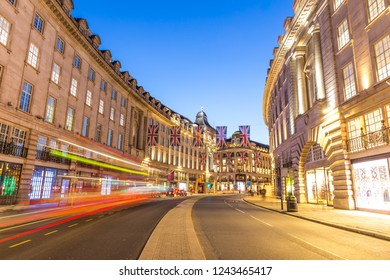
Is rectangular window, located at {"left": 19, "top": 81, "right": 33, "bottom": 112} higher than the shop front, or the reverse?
rectangular window, located at {"left": 19, "top": 81, "right": 33, "bottom": 112}

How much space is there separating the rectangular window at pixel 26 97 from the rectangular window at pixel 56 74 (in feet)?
11.5

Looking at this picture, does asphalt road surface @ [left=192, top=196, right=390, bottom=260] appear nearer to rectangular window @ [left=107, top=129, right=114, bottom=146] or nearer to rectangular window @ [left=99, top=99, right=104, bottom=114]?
rectangular window @ [left=99, top=99, right=104, bottom=114]

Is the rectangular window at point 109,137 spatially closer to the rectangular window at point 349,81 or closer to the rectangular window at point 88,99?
the rectangular window at point 88,99

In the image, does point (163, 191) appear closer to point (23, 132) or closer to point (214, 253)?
point (23, 132)

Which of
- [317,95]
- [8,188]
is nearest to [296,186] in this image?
[317,95]

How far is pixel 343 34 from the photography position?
2020 cm

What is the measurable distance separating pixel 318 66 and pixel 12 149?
28116 millimetres

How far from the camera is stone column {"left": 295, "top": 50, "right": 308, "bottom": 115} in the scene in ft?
89.1

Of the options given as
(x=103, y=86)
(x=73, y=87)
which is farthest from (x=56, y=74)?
(x=103, y=86)

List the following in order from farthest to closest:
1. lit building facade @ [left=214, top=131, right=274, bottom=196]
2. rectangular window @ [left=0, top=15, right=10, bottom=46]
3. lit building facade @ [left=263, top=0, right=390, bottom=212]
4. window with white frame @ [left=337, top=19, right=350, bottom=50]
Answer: lit building facade @ [left=214, top=131, right=274, bottom=196], window with white frame @ [left=337, top=19, right=350, bottom=50], rectangular window @ [left=0, top=15, right=10, bottom=46], lit building facade @ [left=263, top=0, right=390, bottom=212]

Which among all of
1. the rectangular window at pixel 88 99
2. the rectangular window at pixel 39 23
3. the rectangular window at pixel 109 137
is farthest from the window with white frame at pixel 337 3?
the rectangular window at pixel 109 137

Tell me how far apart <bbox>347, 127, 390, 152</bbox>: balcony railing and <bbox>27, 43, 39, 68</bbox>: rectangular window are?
91.5 feet

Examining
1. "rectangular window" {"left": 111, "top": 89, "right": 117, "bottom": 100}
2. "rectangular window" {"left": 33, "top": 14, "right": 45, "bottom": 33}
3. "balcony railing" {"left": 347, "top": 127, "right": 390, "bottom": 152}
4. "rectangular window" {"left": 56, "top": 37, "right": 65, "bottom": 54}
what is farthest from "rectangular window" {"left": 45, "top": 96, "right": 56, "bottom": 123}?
"balcony railing" {"left": 347, "top": 127, "right": 390, "bottom": 152}
